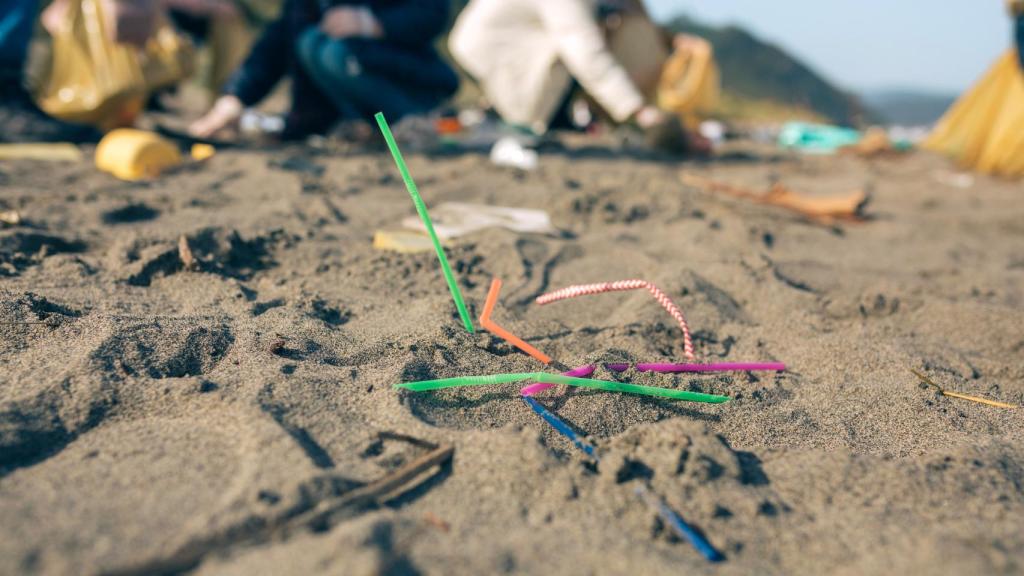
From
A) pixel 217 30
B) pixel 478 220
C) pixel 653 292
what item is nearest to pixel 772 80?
pixel 217 30

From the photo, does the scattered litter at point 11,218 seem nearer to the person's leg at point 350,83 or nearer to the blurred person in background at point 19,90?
the blurred person in background at point 19,90

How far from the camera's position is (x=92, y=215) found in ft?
6.79

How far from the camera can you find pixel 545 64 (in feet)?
12.5

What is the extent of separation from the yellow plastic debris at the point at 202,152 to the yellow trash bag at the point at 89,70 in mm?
473

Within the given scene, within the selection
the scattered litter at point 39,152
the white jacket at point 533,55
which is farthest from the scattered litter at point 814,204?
the scattered litter at point 39,152

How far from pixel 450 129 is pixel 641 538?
3.34 m

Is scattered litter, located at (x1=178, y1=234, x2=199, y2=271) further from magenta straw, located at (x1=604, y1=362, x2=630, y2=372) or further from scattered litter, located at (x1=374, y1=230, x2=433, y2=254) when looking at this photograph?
magenta straw, located at (x1=604, y1=362, x2=630, y2=372)

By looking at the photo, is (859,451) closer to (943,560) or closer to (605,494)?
(943,560)

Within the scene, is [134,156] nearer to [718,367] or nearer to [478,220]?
[478,220]

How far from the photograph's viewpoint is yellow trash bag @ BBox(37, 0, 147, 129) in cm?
327

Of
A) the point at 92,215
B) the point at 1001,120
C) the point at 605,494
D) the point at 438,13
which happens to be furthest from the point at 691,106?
the point at 605,494

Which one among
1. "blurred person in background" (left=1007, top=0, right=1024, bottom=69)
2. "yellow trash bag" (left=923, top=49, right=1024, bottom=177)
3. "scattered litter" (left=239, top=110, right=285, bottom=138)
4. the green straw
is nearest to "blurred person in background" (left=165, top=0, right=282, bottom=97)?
"scattered litter" (left=239, top=110, right=285, bottom=138)

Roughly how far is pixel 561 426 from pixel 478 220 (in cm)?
125

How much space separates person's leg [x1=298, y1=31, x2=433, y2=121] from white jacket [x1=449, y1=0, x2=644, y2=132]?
0.46 m
